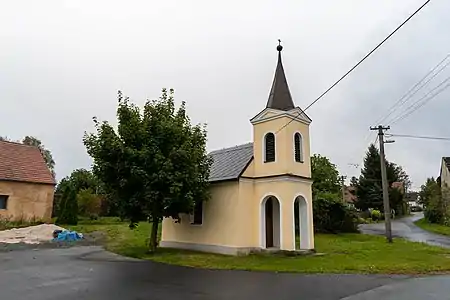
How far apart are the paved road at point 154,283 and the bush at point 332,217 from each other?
17392 mm

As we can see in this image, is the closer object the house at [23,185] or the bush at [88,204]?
the house at [23,185]

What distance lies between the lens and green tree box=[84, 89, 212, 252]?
16141 millimetres

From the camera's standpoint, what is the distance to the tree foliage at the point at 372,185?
5184 centimetres

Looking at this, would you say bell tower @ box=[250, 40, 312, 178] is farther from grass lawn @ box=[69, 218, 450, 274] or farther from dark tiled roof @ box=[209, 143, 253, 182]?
grass lawn @ box=[69, 218, 450, 274]

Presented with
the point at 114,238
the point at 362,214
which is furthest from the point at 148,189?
the point at 362,214

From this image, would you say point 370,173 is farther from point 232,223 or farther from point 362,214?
point 232,223

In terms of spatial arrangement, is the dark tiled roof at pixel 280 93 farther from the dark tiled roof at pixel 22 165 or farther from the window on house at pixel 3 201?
the window on house at pixel 3 201

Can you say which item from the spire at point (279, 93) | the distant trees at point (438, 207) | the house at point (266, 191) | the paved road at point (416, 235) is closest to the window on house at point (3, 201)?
the house at point (266, 191)

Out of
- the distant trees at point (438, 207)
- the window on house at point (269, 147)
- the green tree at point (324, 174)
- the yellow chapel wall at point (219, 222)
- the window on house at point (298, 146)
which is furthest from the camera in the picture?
the green tree at point (324, 174)

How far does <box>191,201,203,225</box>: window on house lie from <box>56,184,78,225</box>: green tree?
15389mm

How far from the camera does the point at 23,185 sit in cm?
3159

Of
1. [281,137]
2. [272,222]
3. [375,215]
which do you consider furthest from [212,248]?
[375,215]

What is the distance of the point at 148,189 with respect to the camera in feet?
52.7

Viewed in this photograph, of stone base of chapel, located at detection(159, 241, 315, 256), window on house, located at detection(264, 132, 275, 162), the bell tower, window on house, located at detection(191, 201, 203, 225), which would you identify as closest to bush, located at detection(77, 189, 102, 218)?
window on house, located at detection(191, 201, 203, 225)
